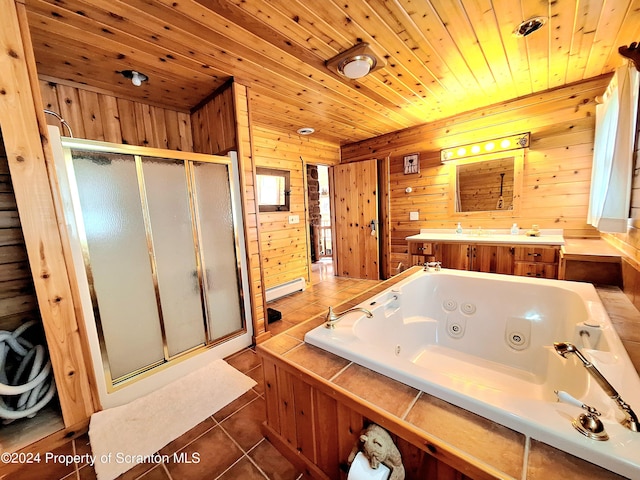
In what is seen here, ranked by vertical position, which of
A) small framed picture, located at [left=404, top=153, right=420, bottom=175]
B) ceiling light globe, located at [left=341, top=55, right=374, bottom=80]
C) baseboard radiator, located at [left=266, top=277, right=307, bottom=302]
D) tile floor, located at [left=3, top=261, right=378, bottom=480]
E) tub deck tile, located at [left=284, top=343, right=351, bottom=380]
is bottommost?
tile floor, located at [left=3, top=261, right=378, bottom=480]

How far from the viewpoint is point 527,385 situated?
1.51 m

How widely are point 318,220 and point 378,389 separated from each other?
17.3 ft

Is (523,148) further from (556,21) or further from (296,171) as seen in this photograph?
(296,171)

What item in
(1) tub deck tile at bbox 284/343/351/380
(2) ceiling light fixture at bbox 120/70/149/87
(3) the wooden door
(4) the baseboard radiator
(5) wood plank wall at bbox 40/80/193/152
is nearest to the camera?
(1) tub deck tile at bbox 284/343/351/380

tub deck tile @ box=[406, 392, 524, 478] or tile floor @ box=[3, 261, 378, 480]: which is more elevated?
tub deck tile @ box=[406, 392, 524, 478]

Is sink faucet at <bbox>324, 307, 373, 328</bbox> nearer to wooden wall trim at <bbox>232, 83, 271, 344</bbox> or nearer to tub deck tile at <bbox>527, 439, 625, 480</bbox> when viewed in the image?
tub deck tile at <bbox>527, 439, 625, 480</bbox>

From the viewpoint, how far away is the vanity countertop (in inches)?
95.5

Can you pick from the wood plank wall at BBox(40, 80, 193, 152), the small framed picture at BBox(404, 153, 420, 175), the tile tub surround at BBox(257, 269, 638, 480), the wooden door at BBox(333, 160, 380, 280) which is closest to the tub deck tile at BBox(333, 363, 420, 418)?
the tile tub surround at BBox(257, 269, 638, 480)

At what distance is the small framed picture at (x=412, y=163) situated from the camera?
3.48 m

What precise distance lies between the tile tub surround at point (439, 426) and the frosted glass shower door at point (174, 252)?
1166mm

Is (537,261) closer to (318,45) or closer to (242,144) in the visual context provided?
(318,45)

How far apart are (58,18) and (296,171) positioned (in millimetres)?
2577

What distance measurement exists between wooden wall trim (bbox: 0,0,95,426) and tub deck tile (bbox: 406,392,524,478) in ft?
5.84

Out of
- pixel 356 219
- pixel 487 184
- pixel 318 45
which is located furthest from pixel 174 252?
pixel 487 184
